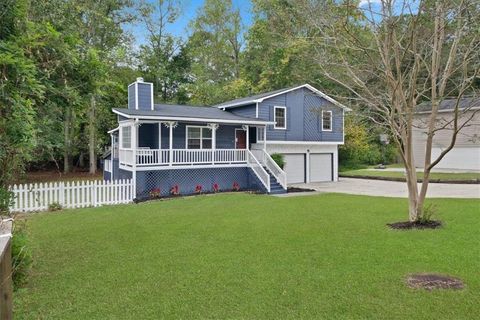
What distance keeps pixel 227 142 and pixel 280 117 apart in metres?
3.30

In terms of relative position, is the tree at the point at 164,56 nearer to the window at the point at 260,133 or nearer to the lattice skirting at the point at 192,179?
the window at the point at 260,133

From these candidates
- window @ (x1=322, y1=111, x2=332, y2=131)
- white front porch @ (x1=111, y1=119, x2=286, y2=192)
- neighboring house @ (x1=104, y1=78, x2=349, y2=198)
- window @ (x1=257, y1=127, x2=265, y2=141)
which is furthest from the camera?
window @ (x1=322, y1=111, x2=332, y2=131)

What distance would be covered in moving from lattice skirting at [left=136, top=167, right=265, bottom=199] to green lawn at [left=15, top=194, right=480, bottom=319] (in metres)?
5.22

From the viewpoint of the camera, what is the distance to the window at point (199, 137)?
1806cm

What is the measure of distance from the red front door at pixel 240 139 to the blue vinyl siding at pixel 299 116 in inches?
53.3

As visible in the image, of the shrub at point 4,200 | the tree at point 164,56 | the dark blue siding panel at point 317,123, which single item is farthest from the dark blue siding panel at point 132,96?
the shrub at point 4,200

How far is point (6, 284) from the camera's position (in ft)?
10.6

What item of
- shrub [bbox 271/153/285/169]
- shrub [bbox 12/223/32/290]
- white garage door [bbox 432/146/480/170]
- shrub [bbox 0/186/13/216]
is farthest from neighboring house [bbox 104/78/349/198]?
shrub [bbox 12/223/32/290]

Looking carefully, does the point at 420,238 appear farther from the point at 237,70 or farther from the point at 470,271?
the point at 237,70

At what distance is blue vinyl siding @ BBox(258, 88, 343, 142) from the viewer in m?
19.5

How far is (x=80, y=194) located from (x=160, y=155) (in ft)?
12.5

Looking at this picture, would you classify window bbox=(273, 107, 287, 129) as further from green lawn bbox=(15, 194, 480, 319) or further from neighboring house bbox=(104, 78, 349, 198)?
green lawn bbox=(15, 194, 480, 319)

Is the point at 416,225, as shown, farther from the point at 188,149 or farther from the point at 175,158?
the point at 188,149

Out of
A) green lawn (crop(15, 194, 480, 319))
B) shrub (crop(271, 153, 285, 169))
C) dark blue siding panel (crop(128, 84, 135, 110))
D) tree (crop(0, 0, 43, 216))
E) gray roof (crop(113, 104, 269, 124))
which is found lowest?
green lawn (crop(15, 194, 480, 319))
